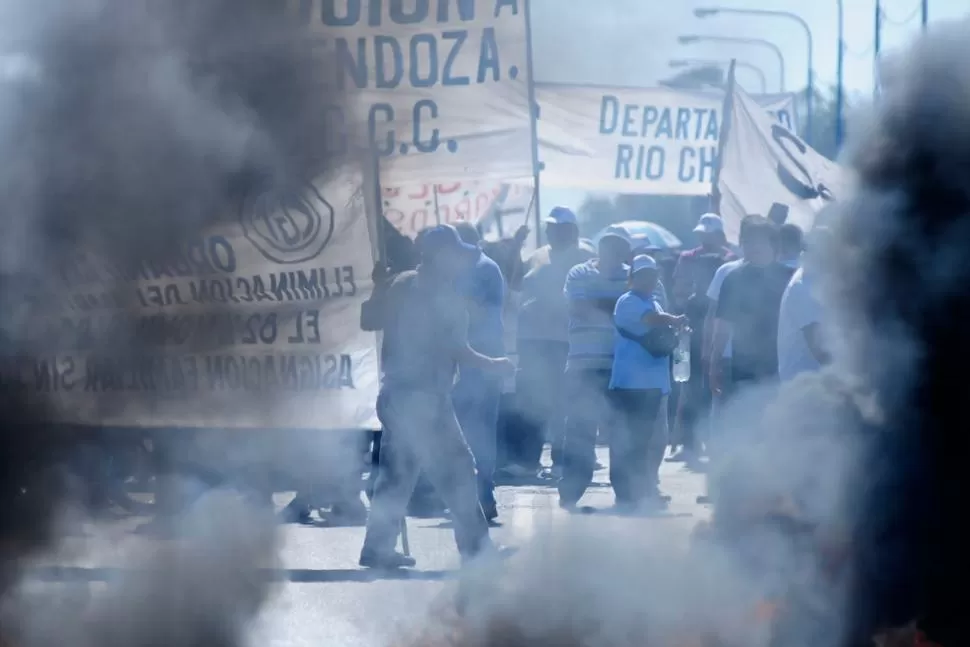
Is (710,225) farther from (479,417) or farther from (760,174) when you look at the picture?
(479,417)

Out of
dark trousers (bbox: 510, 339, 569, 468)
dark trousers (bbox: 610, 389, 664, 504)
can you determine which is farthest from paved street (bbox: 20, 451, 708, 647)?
dark trousers (bbox: 510, 339, 569, 468)

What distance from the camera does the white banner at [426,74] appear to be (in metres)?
6.25

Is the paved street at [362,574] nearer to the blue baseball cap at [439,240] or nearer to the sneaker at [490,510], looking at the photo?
the sneaker at [490,510]

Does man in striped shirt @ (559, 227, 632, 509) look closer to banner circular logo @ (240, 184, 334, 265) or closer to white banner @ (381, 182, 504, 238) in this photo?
white banner @ (381, 182, 504, 238)

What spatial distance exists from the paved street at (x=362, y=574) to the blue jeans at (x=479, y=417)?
23cm

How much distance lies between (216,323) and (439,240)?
Result: 148 cm

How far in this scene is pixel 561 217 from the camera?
10.8 metres

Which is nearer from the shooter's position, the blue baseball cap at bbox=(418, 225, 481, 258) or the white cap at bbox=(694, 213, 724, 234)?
the blue baseball cap at bbox=(418, 225, 481, 258)

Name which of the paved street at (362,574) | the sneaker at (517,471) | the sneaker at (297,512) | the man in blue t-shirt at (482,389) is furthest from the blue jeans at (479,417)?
the sneaker at (517,471)

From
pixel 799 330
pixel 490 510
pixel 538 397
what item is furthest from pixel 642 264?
pixel 538 397

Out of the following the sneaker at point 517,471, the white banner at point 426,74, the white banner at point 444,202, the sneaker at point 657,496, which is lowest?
the sneaker at point 517,471

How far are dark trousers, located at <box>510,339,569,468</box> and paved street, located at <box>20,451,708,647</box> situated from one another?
0.97 meters

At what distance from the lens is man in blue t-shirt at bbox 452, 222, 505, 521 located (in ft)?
31.3

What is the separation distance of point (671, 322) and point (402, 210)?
3.10m
